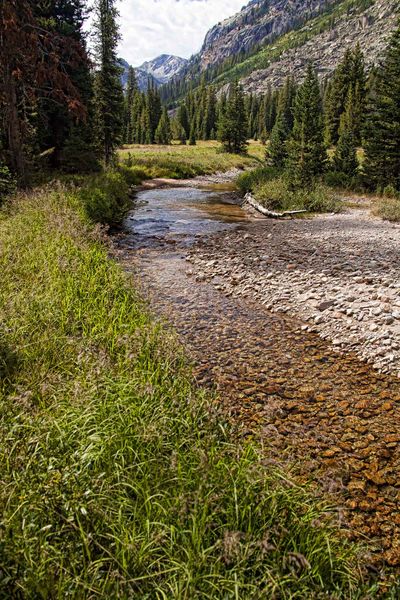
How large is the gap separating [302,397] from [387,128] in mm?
28500

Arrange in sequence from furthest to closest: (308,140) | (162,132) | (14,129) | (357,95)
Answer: (162,132)
(357,95)
(308,140)
(14,129)

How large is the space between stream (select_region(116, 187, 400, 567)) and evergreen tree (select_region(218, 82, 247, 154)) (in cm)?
6587

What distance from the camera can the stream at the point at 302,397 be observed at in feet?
12.4

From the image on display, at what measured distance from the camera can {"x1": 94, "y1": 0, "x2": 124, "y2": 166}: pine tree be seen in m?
33.4

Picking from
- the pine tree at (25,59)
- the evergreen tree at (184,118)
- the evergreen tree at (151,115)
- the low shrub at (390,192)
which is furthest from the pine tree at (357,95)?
the evergreen tree at (184,118)

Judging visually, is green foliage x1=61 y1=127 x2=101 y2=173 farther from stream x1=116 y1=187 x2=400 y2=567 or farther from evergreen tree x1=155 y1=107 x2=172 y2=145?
evergreen tree x1=155 y1=107 x2=172 y2=145

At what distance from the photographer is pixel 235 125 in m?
68.5

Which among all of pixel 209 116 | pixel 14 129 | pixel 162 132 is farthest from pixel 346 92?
pixel 14 129

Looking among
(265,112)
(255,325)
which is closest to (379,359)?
(255,325)

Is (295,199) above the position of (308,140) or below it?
below

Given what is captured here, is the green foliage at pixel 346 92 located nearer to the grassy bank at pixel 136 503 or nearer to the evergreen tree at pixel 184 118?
the evergreen tree at pixel 184 118

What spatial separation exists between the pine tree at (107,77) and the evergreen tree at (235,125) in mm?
37361

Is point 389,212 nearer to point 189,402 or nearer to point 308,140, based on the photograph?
point 308,140

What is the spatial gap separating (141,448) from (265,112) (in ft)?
410
